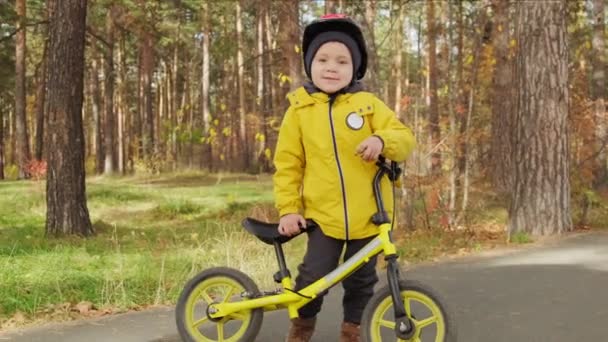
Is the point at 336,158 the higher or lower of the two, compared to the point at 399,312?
higher

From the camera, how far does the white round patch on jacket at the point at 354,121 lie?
3.69 metres

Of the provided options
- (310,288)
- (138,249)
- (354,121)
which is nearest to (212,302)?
(310,288)

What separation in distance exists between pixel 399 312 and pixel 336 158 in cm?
85

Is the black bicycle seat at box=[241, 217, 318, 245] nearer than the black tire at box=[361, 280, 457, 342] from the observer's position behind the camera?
No

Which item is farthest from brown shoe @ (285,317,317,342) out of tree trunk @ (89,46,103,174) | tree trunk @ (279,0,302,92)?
tree trunk @ (89,46,103,174)

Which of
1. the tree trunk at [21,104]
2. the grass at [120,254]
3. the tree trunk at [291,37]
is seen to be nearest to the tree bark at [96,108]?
the tree trunk at [21,104]

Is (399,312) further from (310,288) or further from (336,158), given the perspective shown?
(336,158)

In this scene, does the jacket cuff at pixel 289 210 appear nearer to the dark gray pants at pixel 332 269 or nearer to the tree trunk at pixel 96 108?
the dark gray pants at pixel 332 269

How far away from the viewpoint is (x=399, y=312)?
136 inches

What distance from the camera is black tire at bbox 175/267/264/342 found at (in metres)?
3.92

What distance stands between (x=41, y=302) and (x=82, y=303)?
1.15 ft

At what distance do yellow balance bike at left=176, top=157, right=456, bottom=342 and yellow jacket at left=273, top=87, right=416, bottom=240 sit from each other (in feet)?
0.30

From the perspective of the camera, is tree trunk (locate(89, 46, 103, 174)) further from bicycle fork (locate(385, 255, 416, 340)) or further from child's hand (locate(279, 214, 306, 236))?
bicycle fork (locate(385, 255, 416, 340))

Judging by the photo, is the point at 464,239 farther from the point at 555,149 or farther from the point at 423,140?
the point at 423,140
